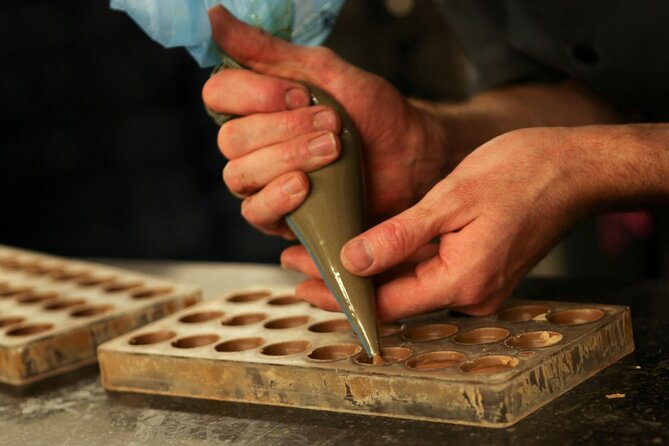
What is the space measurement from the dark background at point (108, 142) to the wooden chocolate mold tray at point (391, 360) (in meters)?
2.57

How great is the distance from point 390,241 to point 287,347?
188 millimetres

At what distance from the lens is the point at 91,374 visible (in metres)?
1.15

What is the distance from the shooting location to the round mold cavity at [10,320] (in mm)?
1265

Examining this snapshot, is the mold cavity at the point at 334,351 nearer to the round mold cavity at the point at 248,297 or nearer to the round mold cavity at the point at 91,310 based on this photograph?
the round mold cavity at the point at 248,297

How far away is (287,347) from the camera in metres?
1.04

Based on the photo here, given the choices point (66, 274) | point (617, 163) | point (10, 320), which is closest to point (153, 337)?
point (10, 320)

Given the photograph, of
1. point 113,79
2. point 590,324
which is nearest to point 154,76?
point 113,79

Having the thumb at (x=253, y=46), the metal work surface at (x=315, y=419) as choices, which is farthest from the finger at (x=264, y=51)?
the metal work surface at (x=315, y=419)

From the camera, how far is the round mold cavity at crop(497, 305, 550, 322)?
104cm

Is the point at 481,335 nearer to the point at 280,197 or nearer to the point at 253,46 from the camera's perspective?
the point at 280,197

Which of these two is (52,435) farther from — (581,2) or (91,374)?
(581,2)

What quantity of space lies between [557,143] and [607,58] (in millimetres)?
552

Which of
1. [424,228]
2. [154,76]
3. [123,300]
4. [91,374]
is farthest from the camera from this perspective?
[154,76]

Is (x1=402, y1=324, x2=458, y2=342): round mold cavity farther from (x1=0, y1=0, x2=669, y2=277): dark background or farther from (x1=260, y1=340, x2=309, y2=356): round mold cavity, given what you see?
(x1=0, y1=0, x2=669, y2=277): dark background
